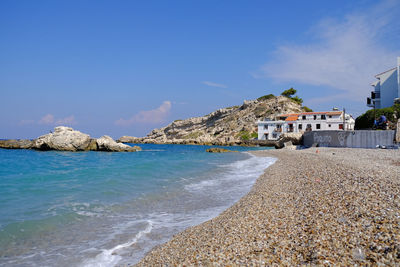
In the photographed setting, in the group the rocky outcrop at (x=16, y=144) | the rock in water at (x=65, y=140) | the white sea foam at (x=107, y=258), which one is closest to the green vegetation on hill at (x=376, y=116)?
the white sea foam at (x=107, y=258)

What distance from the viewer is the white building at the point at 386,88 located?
56.8 metres

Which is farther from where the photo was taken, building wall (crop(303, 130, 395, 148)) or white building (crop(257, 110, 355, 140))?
white building (crop(257, 110, 355, 140))

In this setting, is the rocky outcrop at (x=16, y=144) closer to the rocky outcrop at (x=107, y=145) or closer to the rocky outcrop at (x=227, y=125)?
the rocky outcrop at (x=107, y=145)

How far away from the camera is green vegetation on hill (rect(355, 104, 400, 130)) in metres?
47.2

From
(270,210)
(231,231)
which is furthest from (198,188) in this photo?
(231,231)

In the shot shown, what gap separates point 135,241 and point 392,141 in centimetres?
3720

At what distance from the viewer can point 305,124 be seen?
226ft

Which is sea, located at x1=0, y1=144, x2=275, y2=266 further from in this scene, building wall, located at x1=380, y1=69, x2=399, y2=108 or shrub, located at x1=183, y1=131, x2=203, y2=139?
shrub, located at x1=183, y1=131, x2=203, y2=139

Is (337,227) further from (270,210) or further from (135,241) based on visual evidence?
(135,241)

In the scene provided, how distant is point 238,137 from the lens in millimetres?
89750

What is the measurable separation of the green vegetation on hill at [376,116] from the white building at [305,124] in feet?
19.7

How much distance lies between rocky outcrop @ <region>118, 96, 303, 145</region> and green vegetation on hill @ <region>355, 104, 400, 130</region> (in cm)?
3253

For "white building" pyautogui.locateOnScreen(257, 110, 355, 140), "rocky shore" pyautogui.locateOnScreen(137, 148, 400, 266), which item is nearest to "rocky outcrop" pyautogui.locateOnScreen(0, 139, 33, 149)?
"white building" pyautogui.locateOnScreen(257, 110, 355, 140)

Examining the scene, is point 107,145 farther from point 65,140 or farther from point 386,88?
point 386,88
